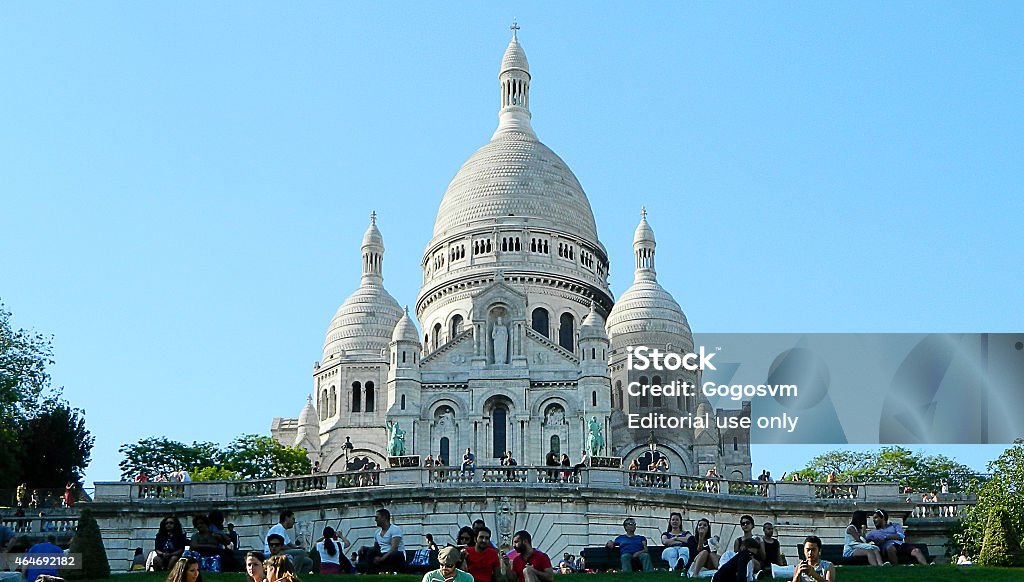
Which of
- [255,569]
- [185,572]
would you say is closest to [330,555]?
[255,569]

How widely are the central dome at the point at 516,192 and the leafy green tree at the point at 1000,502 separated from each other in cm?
6446

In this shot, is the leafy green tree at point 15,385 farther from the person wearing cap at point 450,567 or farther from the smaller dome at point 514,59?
the smaller dome at point 514,59

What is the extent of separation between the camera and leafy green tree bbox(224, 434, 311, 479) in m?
85.9

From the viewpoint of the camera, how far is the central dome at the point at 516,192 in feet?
363

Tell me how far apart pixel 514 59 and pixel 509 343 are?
1361 inches

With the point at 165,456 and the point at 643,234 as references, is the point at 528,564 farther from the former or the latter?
the point at 643,234

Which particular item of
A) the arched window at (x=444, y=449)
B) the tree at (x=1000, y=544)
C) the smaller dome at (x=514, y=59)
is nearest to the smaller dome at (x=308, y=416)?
the arched window at (x=444, y=449)

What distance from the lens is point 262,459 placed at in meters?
88.6

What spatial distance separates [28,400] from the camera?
203ft

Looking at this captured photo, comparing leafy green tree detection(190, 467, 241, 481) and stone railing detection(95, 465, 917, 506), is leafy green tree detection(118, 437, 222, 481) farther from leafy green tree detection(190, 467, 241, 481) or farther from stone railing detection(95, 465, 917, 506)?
stone railing detection(95, 465, 917, 506)

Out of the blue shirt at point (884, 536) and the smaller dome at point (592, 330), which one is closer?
the blue shirt at point (884, 536)

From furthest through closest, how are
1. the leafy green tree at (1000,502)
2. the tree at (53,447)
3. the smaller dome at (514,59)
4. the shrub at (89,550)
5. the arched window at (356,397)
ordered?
the smaller dome at (514,59)
the arched window at (356,397)
the tree at (53,447)
the leafy green tree at (1000,502)
the shrub at (89,550)

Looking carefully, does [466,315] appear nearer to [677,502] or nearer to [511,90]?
[511,90]

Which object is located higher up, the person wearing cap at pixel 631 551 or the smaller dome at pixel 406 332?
the smaller dome at pixel 406 332
